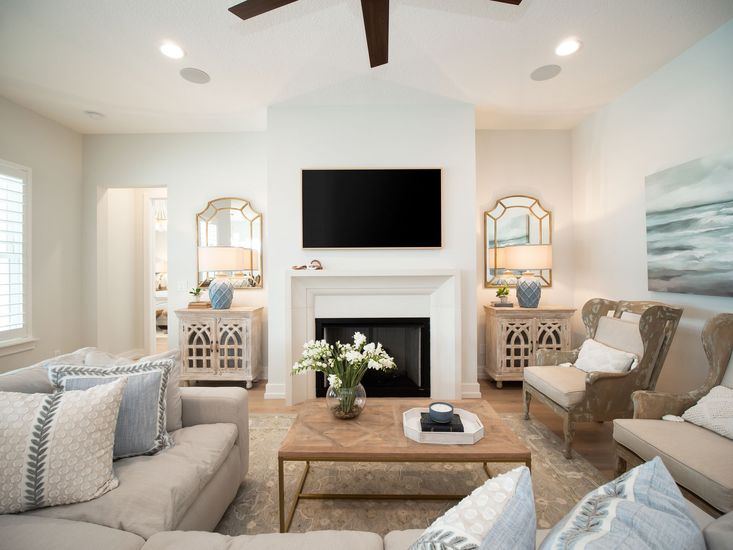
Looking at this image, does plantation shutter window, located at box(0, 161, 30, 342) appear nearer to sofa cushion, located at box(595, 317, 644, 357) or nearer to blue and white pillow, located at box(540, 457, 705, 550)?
blue and white pillow, located at box(540, 457, 705, 550)

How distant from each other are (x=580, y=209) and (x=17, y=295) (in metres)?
5.83

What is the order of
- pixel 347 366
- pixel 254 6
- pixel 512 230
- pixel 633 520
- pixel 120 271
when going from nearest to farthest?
pixel 633 520, pixel 254 6, pixel 347 366, pixel 512 230, pixel 120 271

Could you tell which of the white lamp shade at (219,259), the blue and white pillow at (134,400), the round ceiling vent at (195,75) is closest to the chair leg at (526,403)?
the blue and white pillow at (134,400)

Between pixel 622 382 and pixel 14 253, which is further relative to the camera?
pixel 14 253

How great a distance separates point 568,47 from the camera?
8.00 feet

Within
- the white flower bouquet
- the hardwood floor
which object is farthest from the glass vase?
the hardwood floor

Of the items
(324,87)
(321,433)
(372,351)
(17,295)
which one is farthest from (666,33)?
(17,295)

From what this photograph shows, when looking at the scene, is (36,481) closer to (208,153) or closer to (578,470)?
(578,470)

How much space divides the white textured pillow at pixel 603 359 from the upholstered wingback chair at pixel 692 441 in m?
0.46

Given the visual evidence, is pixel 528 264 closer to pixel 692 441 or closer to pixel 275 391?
pixel 692 441

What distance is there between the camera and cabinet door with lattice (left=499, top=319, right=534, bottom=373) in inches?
137

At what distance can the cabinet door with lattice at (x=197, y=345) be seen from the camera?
A: 139 inches

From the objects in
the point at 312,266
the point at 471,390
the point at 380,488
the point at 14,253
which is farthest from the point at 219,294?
the point at 471,390

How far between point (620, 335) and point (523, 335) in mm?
1080
